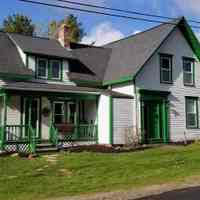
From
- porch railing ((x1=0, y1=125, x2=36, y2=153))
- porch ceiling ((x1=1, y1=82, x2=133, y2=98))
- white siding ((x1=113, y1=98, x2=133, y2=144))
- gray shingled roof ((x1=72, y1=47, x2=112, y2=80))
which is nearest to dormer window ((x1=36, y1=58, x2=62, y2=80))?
porch ceiling ((x1=1, y1=82, x2=133, y2=98))

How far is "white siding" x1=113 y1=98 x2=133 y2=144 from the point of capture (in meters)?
20.3

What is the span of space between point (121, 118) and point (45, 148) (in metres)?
4.88

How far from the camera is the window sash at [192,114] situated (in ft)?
77.7

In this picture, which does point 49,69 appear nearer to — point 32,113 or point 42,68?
point 42,68

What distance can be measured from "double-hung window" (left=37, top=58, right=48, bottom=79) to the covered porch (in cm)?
109

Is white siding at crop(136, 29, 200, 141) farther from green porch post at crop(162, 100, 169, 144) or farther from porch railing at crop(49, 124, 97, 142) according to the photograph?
porch railing at crop(49, 124, 97, 142)

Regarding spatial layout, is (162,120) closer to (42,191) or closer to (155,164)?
(155,164)

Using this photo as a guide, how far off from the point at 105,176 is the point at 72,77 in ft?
37.9

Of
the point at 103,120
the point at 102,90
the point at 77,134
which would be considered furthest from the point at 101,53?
the point at 77,134

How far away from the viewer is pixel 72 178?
37.6 feet

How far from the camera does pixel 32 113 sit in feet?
67.8

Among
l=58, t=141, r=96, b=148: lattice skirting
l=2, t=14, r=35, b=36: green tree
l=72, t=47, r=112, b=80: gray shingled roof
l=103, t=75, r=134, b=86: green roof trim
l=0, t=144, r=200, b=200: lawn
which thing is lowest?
l=0, t=144, r=200, b=200: lawn

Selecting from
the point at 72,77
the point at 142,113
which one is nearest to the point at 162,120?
the point at 142,113

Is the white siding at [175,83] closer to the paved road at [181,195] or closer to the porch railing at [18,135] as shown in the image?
the porch railing at [18,135]
